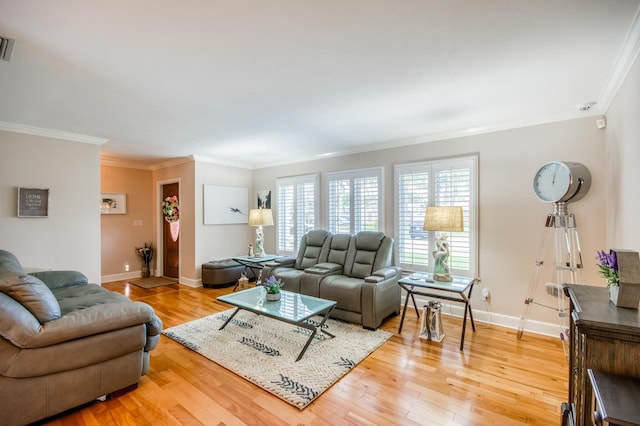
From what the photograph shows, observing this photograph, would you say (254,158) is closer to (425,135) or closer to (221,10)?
(425,135)

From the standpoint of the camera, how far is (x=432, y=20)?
1.64 metres

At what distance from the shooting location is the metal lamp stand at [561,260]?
2816 millimetres

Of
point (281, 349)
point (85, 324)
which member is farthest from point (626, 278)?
point (85, 324)

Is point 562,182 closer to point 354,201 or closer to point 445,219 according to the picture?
point 445,219

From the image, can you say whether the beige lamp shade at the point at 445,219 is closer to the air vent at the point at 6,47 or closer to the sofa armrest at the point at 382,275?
the sofa armrest at the point at 382,275

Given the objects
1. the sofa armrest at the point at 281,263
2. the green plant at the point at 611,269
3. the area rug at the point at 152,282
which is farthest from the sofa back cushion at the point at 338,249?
the area rug at the point at 152,282

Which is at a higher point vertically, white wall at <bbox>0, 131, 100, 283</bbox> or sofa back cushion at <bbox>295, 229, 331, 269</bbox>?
white wall at <bbox>0, 131, 100, 283</bbox>

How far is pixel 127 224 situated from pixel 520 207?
276 inches

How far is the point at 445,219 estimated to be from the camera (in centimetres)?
320

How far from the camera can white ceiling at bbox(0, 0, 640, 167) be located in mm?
1574

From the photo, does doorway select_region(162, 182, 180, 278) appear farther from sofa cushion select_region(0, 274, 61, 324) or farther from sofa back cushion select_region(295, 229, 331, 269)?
sofa cushion select_region(0, 274, 61, 324)

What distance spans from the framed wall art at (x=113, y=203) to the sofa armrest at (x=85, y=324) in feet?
15.2

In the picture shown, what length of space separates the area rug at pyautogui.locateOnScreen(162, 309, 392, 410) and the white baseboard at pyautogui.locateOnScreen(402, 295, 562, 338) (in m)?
1.15

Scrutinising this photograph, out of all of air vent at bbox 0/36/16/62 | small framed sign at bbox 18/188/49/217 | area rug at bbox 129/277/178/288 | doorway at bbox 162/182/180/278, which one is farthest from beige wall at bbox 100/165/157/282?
air vent at bbox 0/36/16/62
